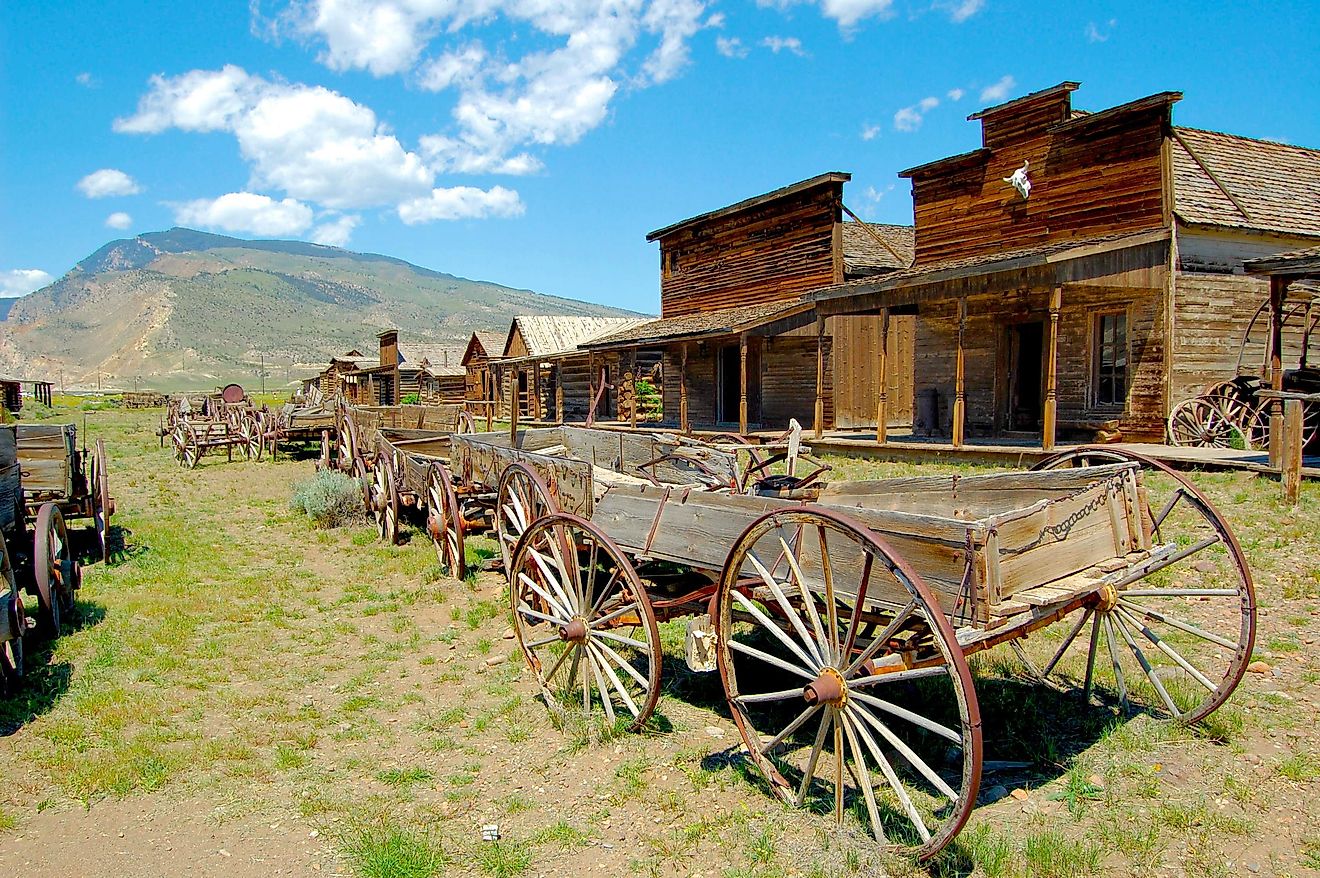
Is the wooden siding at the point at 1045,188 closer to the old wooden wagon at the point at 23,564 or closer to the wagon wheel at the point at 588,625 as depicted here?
the wagon wheel at the point at 588,625

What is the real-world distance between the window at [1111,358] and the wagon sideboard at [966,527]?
36.8ft

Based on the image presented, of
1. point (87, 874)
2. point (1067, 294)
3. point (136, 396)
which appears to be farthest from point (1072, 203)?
point (136, 396)

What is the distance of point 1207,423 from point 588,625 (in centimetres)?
1172

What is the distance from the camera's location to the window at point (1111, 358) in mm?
14352

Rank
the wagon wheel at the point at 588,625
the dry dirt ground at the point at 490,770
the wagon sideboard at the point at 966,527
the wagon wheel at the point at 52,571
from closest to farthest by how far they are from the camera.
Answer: the wagon sideboard at the point at 966,527 < the dry dirt ground at the point at 490,770 < the wagon wheel at the point at 588,625 < the wagon wheel at the point at 52,571

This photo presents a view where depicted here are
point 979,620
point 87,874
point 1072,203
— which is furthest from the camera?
point 1072,203

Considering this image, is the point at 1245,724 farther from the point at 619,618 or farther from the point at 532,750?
the point at 532,750

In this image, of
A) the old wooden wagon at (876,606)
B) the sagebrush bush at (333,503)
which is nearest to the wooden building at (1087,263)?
the old wooden wagon at (876,606)

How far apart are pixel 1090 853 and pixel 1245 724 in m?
1.91

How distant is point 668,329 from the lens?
22984 mm

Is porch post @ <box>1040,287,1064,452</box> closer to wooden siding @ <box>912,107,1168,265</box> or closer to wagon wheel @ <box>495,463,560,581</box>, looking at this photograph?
wooden siding @ <box>912,107,1168,265</box>

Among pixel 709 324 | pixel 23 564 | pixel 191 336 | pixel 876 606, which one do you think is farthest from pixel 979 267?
pixel 191 336

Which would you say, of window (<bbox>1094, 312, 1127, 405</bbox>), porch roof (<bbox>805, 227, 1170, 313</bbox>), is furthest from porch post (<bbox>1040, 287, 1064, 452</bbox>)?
window (<bbox>1094, 312, 1127, 405</bbox>)

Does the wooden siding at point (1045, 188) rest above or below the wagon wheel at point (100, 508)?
above
